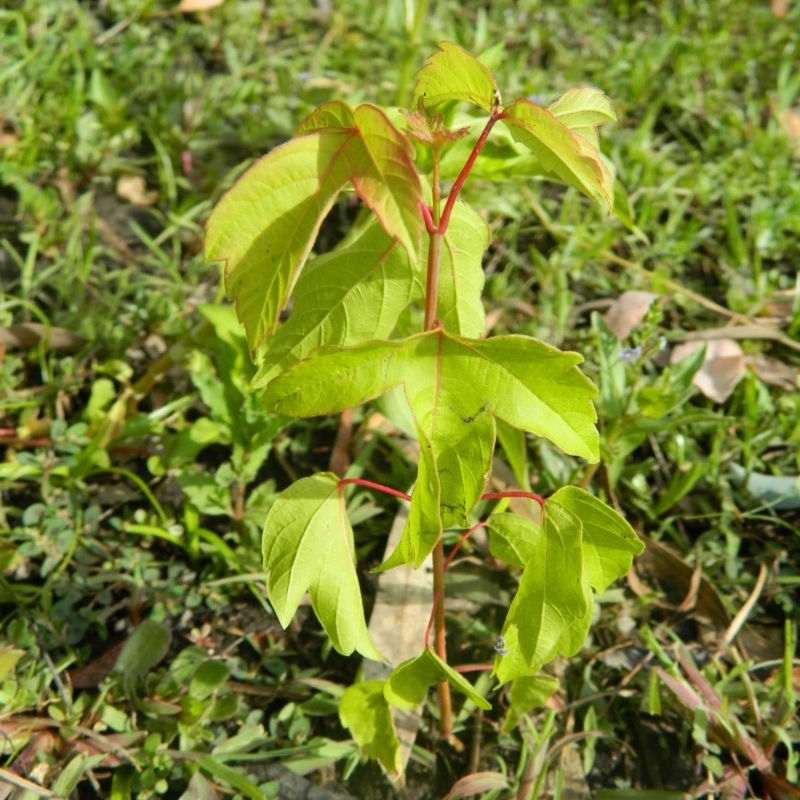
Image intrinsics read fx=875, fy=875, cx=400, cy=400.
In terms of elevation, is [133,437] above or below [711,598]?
above

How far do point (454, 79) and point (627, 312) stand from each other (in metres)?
1.58

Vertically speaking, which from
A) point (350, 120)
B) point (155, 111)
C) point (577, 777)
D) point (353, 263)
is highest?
point (350, 120)

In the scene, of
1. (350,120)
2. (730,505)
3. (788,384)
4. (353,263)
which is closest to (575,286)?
(788,384)

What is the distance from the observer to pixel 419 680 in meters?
1.49

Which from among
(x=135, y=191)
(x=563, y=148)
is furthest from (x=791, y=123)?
(x=563, y=148)

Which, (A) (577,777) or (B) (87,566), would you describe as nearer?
(A) (577,777)

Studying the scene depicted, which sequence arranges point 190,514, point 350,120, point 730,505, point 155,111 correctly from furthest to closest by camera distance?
point 155,111 < point 730,505 < point 190,514 < point 350,120

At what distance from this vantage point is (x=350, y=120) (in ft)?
3.47

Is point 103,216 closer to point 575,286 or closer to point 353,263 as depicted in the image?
point 575,286

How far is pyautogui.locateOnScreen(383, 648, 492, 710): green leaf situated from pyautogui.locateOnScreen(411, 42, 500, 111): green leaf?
83 centimetres

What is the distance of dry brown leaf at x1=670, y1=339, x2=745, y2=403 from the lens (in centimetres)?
243

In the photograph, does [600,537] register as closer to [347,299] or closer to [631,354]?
[347,299]

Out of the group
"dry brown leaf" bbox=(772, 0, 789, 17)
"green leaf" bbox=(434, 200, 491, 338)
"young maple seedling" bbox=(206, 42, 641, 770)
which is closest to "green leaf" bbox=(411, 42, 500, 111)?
"young maple seedling" bbox=(206, 42, 641, 770)

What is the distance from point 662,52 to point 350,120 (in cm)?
271
